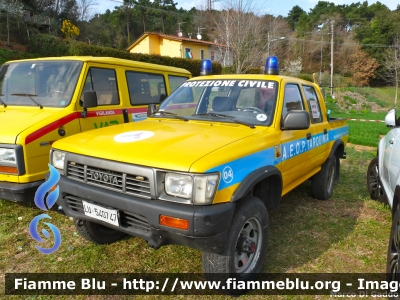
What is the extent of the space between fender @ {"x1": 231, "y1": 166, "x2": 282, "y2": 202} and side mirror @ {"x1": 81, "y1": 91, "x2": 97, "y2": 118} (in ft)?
8.89

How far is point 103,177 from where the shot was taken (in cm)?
262

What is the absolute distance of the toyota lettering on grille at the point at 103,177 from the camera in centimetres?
256

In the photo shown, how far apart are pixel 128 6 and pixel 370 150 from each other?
1992 inches

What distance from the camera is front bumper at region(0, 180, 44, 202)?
3.61 m

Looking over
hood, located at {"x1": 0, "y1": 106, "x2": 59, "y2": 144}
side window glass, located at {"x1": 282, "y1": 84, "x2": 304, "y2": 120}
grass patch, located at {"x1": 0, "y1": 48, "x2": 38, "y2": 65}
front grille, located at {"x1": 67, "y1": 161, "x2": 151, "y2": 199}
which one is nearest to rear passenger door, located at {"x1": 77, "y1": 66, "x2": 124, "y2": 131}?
hood, located at {"x1": 0, "y1": 106, "x2": 59, "y2": 144}

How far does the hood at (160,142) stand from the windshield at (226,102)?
7.8 inches

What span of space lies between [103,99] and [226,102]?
2.23m

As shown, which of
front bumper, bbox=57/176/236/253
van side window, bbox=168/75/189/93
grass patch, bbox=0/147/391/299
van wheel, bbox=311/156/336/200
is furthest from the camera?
van side window, bbox=168/75/189/93

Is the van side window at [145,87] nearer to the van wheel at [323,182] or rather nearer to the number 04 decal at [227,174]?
the van wheel at [323,182]

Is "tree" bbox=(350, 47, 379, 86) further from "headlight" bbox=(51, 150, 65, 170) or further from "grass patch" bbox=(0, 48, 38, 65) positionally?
"headlight" bbox=(51, 150, 65, 170)

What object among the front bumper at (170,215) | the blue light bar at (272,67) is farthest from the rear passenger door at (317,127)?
the front bumper at (170,215)

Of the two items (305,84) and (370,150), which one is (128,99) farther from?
(370,150)

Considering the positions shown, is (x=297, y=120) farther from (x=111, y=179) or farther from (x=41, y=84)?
(x=41, y=84)

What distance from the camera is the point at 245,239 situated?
108 inches
